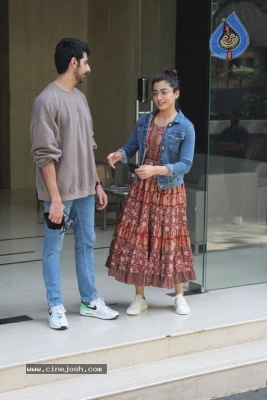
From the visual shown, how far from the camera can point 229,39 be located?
492 centimetres

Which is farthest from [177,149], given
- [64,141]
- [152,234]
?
[64,141]

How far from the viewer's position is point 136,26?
8375mm

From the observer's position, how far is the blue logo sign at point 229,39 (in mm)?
4840

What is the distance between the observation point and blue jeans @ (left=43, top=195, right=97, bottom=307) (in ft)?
13.1

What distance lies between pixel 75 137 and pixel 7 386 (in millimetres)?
1285

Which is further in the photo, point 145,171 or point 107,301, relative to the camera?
point 107,301

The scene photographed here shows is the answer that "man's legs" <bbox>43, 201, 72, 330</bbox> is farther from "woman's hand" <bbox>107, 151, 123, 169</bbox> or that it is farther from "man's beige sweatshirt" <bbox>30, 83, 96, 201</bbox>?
"woman's hand" <bbox>107, 151, 123, 169</bbox>

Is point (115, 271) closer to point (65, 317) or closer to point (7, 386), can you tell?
point (65, 317)

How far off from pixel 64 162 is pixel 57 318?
0.82m

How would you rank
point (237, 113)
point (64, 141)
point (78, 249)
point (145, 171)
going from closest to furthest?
1. point (64, 141)
2. point (145, 171)
3. point (78, 249)
4. point (237, 113)

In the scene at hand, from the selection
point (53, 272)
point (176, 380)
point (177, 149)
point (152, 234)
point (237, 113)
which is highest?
point (237, 113)

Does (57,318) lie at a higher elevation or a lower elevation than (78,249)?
lower

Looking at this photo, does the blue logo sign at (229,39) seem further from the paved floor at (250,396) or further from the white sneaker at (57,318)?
the paved floor at (250,396)

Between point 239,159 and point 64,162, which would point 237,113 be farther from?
point 64,162
